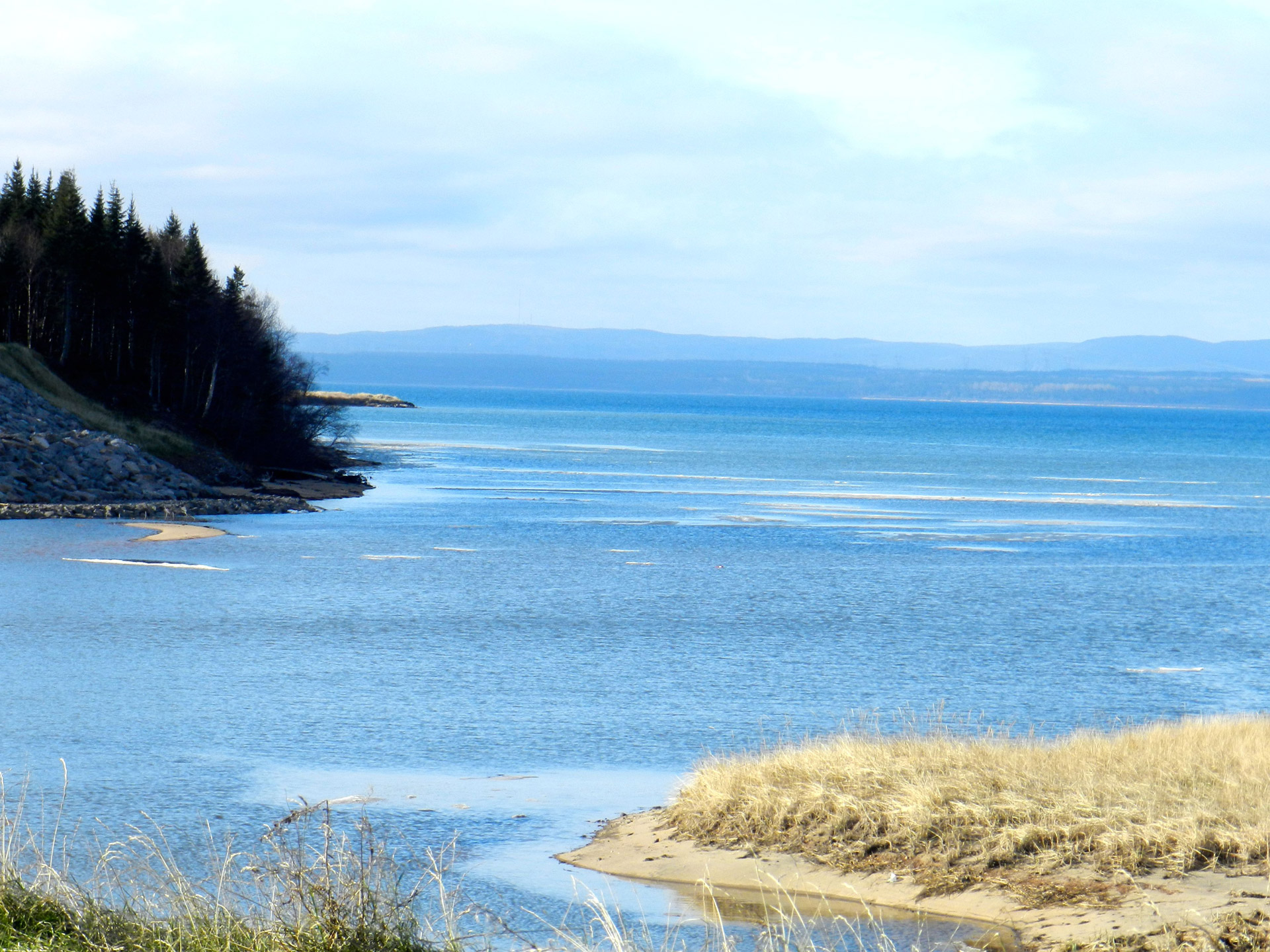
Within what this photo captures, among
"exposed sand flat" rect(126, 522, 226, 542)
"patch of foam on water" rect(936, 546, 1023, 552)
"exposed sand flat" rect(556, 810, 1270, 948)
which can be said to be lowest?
"exposed sand flat" rect(126, 522, 226, 542)

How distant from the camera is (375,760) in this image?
51.3 ft

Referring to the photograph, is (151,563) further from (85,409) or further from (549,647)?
(85,409)

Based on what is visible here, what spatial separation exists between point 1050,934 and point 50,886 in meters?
6.34

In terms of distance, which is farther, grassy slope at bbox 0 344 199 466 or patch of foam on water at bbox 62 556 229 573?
grassy slope at bbox 0 344 199 466

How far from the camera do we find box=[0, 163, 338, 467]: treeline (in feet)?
212

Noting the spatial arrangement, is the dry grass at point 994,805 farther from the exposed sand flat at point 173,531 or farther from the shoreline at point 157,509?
the shoreline at point 157,509

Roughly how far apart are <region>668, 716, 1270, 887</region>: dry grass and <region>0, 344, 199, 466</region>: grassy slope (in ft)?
156

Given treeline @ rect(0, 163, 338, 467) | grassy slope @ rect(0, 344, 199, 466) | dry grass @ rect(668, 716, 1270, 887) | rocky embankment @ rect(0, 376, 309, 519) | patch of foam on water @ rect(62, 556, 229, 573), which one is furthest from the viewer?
treeline @ rect(0, 163, 338, 467)

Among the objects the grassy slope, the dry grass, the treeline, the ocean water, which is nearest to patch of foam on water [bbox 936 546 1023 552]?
the ocean water

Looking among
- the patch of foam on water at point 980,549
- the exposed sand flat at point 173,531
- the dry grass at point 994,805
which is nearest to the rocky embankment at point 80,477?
the exposed sand flat at point 173,531

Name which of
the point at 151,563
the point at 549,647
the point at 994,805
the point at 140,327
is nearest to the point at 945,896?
the point at 994,805

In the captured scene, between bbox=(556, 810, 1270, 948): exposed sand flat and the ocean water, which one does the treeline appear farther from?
bbox=(556, 810, 1270, 948): exposed sand flat

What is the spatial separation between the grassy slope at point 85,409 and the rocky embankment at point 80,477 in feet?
3.10

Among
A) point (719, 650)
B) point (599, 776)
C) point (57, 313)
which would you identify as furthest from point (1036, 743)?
point (57, 313)
